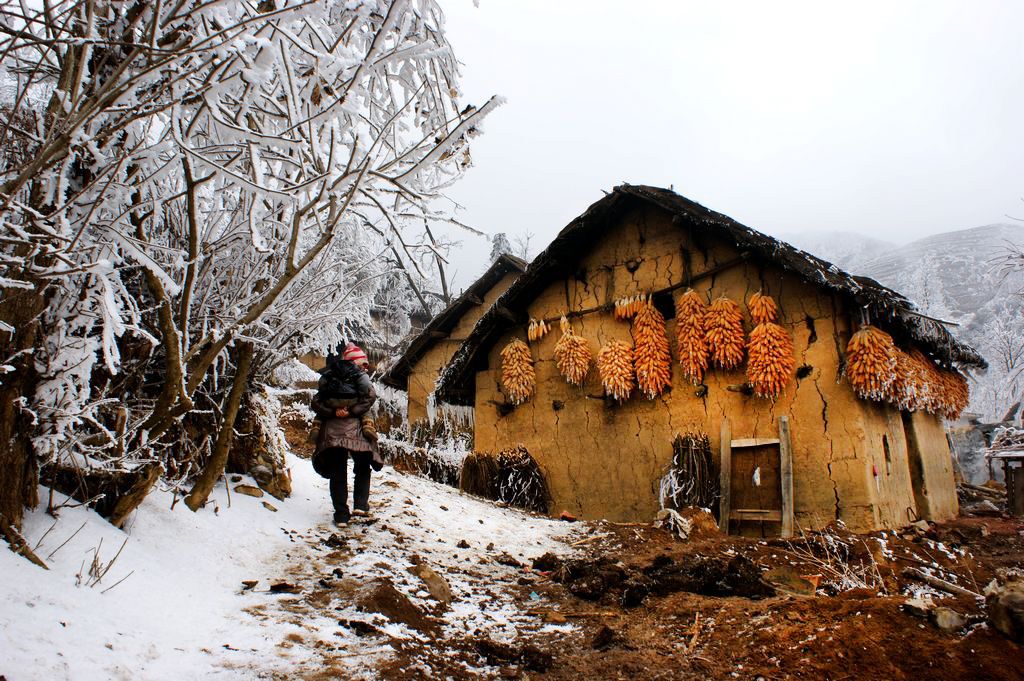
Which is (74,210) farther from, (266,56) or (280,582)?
(280,582)

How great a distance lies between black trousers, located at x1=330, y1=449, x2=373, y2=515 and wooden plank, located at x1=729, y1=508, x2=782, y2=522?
4340 millimetres

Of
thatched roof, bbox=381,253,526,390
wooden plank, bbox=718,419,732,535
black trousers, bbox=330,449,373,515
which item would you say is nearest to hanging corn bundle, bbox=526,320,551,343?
wooden plank, bbox=718,419,732,535

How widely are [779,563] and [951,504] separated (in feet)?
20.8

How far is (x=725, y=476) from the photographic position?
23.8ft

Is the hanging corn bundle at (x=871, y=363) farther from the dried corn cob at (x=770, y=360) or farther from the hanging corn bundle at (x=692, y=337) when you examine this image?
the hanging corn bundle at (x=692, y=337)

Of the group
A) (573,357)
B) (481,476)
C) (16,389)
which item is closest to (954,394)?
(573,357)

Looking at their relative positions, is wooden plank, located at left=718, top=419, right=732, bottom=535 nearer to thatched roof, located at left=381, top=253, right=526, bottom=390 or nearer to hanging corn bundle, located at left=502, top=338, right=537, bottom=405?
hanging corn bundle, located at left=502, top=338, right=537, bottom=405

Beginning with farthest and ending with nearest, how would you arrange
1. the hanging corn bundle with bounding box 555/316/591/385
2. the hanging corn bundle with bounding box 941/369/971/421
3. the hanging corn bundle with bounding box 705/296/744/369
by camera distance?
the hanging corn bundle with bounding box 941/369/971/421, the hanging corn bundle with bounding box 555/316/591/385, the hanging corn bundle with bounding box 705/296/744/369

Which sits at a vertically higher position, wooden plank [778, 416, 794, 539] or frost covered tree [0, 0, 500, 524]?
frost covered tree [0, 0, 500, 524]

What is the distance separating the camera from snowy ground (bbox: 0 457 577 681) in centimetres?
242

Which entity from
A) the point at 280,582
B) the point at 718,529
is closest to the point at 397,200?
the point at 280,582

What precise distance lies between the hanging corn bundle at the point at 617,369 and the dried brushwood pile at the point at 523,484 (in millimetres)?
1767

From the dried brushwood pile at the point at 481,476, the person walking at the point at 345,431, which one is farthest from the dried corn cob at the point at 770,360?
the person walking at the point at 345,431

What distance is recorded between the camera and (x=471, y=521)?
669 cm
